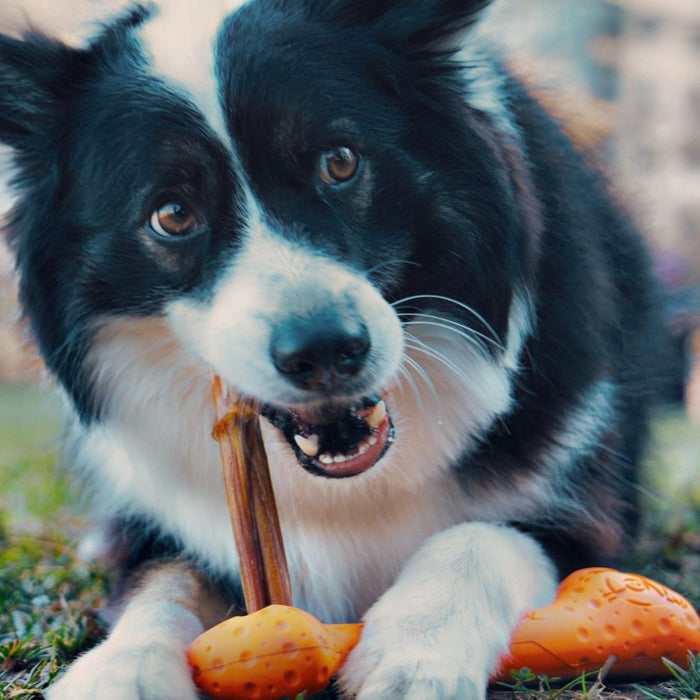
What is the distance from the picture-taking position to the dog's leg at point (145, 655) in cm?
185

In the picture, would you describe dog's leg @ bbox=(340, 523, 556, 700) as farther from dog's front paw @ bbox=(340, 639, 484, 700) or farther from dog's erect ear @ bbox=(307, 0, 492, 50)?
dog's erect ear @ bbox=(307, 0, 492, 50)

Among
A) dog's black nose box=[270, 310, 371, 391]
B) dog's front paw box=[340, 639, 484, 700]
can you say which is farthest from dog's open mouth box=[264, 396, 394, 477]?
dog's front paw box=[340, 639, 484, 700]

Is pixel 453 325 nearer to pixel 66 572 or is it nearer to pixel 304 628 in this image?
pixel 304 628

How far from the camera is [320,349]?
1954 mm

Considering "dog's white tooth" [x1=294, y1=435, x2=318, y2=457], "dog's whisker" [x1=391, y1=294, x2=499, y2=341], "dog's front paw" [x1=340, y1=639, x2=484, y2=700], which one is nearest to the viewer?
→ "dog's front paw" [x1=340, y1=639, x2=484, y2=700]

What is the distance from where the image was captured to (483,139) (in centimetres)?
241

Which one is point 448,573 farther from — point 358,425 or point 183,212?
point 183,212

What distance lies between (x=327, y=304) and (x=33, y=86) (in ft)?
3.29

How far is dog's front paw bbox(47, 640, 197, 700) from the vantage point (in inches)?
72.6

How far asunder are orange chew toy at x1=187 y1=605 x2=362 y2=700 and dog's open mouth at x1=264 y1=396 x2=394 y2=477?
39 centimetres

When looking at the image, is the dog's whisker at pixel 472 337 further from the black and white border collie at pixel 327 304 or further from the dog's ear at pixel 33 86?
the dog's ear at pixel 33 86

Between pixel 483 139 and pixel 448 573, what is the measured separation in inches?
40.6

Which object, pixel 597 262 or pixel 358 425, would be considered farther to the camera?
pixel 597 262

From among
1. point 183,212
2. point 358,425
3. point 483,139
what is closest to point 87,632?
point 358,425
